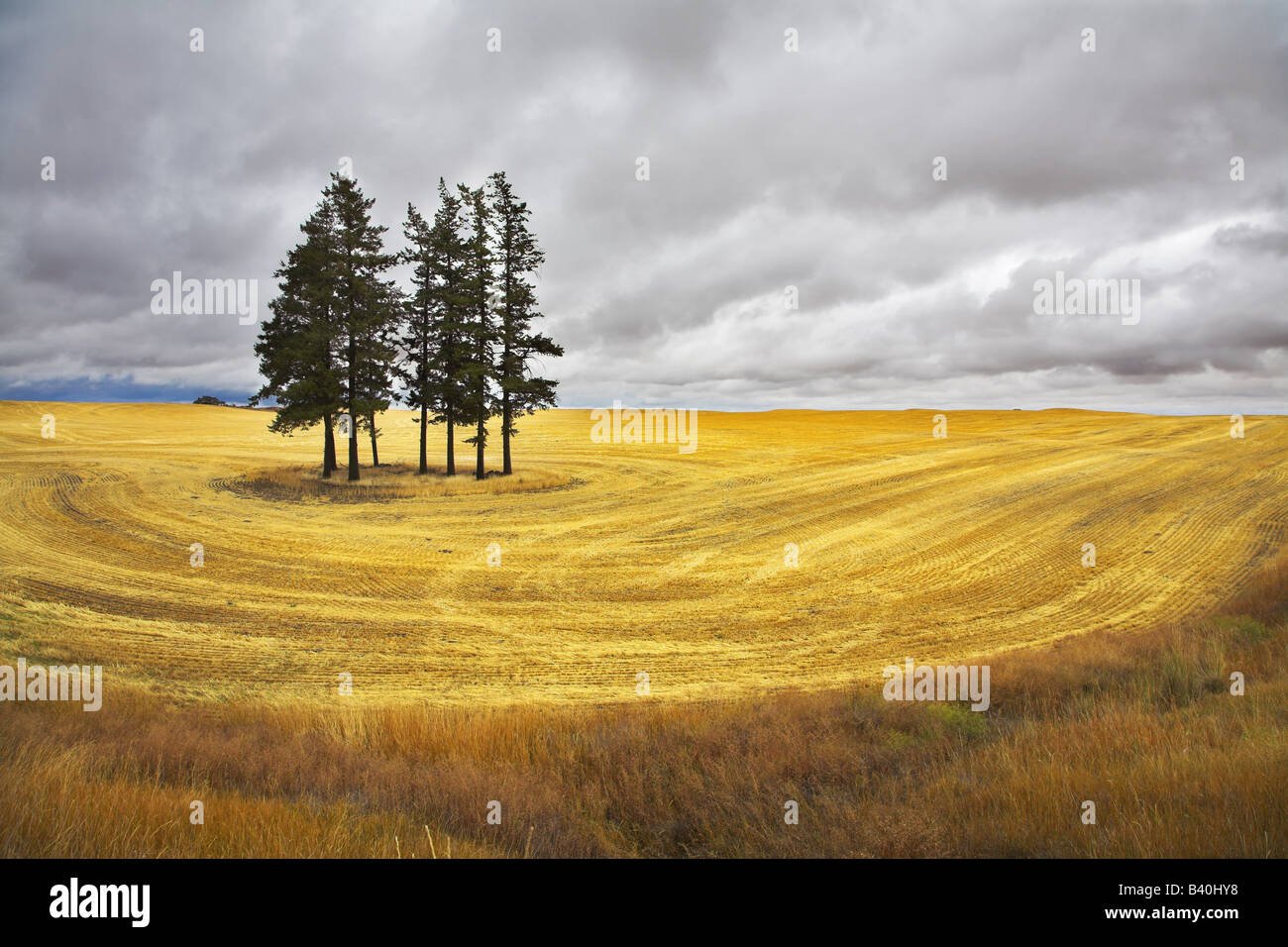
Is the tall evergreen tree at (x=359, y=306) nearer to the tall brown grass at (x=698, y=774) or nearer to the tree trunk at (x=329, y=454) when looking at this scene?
the tree trunk at (x=329, y=454)

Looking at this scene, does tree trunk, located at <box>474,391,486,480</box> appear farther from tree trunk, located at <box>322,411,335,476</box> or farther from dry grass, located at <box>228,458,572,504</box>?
tree trunk, located at <box>322,411,335,476</box>

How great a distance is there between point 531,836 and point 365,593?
38.9 ft

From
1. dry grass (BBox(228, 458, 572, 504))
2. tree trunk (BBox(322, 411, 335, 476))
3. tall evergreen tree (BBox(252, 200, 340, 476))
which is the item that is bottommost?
dry grass (BBox(228, 458, 572, 504))

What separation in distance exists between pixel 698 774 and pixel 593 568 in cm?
1199

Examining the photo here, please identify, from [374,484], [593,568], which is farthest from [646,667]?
[374,484]

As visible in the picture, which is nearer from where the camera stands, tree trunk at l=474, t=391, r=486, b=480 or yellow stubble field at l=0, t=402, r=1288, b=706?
yellow stubble field at l=0, t=402, r=1288, b=706

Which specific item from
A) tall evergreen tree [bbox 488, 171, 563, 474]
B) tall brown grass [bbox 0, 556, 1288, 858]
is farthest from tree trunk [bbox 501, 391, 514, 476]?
tall brown grass [bbox 0, 556, 1288, 858]

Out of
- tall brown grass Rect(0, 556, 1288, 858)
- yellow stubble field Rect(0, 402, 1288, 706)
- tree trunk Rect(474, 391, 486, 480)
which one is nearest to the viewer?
tall brown grass Rect(0, 556, 1288, 858)

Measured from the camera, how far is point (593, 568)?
58.4ft

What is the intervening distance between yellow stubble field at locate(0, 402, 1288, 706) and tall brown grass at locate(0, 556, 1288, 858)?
230cm

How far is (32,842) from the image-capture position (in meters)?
3.39

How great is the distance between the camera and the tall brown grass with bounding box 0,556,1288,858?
3.88m

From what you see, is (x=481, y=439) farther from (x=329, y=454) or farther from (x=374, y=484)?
(x=329, y=454)
